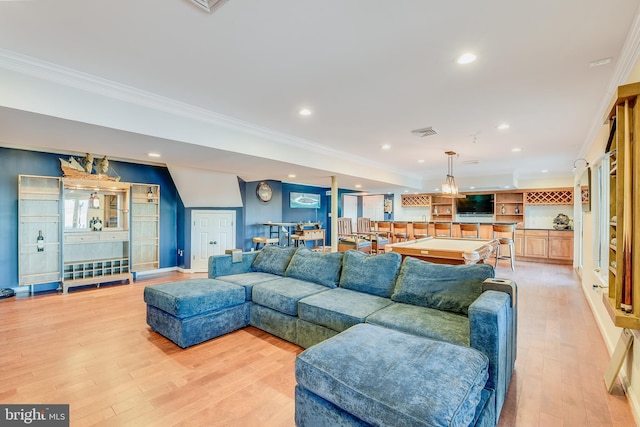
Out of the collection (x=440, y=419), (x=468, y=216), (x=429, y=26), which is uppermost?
(x=429, y=26)

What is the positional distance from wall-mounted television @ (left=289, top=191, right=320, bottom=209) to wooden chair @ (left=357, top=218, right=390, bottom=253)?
251cm

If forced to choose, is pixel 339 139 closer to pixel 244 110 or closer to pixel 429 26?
pixel 244 110

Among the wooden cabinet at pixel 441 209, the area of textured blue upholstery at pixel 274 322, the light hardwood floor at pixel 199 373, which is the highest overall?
the wooden cabinet at pixel 441 209

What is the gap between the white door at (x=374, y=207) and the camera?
38.3ft

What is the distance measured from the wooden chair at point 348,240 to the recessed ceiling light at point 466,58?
4798mm

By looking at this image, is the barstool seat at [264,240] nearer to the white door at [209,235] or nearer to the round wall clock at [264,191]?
the white door at [209,235]

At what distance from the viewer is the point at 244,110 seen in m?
3.43

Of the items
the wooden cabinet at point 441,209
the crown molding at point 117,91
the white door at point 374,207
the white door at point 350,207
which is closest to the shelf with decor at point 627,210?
the crown molding at point 117,91

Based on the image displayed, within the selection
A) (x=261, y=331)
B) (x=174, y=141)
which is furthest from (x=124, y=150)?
(x=261, y=331)

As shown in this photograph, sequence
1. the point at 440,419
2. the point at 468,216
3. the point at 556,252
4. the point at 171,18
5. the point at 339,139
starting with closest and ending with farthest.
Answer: the point at 440,419
the point at 171,18
the point at 339,139
the point at 556,252
the point at 468,216

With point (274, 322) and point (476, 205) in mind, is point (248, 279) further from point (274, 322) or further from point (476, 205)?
point (476, 205)

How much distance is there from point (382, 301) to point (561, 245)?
285 inches

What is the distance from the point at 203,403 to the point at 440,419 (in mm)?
1664

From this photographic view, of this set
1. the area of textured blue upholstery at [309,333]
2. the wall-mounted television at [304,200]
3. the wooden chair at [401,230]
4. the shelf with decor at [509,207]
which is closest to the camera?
the area of textured blue upholstery at [309,333]
